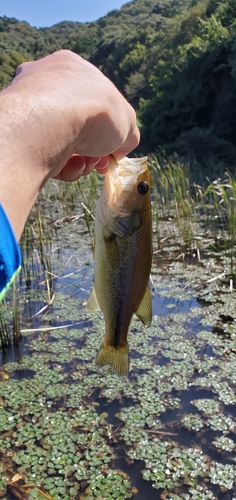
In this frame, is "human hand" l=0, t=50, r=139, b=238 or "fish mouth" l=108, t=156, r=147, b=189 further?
"fish mouth" l=108, t=156, r=147, b=189

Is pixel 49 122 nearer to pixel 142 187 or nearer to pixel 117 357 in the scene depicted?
pixel 142 187

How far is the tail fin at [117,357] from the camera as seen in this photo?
6.24 feet

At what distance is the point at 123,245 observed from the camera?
169cm

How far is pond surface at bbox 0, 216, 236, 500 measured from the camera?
113 inches

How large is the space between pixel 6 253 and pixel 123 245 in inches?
34.1

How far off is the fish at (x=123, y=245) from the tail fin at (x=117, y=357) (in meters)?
0.07

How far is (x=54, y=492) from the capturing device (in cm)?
275

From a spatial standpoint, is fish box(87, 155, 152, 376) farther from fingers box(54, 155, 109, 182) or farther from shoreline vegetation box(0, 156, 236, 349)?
shoreline vegetation box(0, 156, 236, 349)

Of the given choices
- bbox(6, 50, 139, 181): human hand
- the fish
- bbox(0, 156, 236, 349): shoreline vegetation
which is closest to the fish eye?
the fish

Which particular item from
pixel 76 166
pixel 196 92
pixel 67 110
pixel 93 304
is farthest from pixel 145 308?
pixel 196 92

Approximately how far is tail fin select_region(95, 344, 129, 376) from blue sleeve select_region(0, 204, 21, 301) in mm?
1104

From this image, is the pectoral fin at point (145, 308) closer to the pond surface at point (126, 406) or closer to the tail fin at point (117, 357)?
the tail fin at point (117, 357)

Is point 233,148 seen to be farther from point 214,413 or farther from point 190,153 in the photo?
point 214,413

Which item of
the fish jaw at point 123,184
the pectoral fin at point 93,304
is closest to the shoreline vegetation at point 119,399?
the pectoral fin at point 93,304
